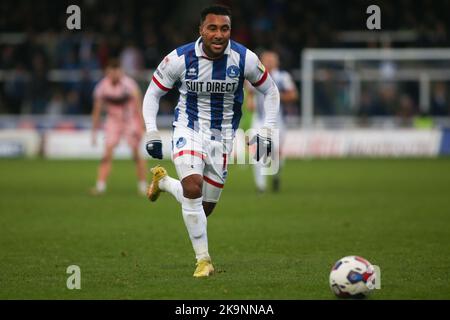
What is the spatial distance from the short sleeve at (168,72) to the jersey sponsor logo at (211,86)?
152mm

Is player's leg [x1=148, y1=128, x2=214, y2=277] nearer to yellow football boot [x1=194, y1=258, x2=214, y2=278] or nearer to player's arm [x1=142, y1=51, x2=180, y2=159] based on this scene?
yellow football boot [x1=194, y1=258, x2=214, y2=278]

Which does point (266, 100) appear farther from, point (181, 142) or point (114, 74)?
point (114, 74)

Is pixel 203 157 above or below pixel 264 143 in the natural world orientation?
below

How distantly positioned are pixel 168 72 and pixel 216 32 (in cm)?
63

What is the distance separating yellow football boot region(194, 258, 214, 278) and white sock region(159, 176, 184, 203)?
75 centimetres

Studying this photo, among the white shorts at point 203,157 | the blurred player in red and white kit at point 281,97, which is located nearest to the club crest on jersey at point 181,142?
the white shorts at point 203,157

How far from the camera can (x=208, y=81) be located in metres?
9.48

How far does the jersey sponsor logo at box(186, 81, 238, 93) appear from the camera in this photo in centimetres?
949

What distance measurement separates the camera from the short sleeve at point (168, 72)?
31.1 ft

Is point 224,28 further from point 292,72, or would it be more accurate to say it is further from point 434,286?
point 292,72

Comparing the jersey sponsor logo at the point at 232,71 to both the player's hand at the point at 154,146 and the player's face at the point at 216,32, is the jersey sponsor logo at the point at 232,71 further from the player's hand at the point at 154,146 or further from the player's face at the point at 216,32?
the player's hand at the point at 154,146

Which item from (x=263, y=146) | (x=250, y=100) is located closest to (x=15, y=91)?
(x=250, y=100)

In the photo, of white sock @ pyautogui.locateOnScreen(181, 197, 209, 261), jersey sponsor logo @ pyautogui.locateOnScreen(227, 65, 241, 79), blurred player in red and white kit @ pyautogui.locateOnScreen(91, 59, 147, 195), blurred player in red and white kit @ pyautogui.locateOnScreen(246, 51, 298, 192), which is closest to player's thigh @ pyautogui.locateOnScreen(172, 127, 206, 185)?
white sock @ pyautogui.locateOnScreen(181, 197, 209, 261)

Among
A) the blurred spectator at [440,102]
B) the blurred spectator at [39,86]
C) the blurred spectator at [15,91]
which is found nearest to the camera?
the blurred spectator at [440,102]
